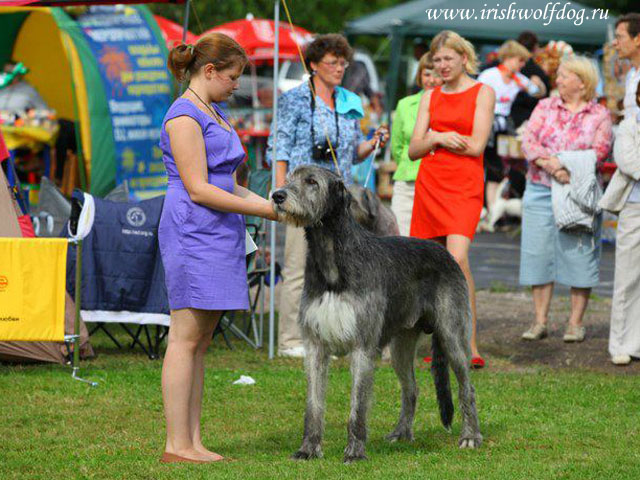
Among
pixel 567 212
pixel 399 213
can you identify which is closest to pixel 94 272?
pixel 399 213

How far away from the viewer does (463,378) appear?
247 inches

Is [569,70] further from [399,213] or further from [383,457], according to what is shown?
[383,457]

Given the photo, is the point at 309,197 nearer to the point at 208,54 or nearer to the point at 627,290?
the point at 208,54

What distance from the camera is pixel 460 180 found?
792 cm

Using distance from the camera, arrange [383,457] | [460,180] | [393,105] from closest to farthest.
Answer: [383,457]
[460,180]
[393,105]

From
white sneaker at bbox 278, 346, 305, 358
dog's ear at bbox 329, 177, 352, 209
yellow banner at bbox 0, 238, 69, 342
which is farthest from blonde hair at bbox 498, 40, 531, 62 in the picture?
dog's ear at bbox 329, 177, 352, 209

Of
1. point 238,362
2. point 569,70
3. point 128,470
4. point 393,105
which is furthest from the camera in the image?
point 393,105

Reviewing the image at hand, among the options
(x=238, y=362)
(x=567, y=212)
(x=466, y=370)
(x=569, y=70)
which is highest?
(x=569, y=70)

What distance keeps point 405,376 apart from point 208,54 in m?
2.22

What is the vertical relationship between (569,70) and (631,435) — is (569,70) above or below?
above

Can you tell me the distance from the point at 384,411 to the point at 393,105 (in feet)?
51.6

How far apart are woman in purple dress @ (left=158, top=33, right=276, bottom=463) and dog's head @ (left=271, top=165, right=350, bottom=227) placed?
0.09 metres

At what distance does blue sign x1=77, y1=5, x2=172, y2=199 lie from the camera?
14.4 m

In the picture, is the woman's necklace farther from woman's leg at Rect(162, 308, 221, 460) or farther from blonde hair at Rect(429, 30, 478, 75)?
blonde hair at Rect(429, 30, 478, 75)
